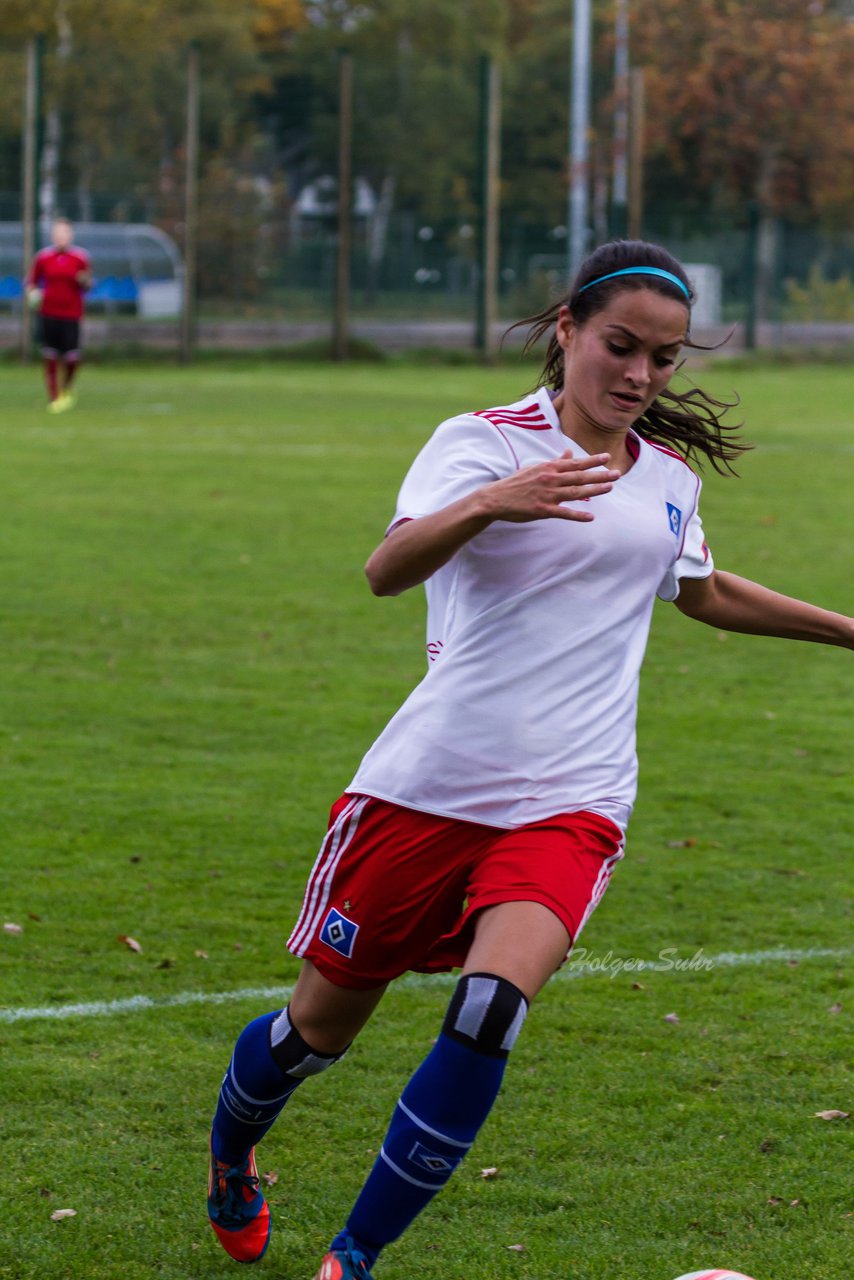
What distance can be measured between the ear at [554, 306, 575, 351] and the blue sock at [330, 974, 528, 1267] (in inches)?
48.3

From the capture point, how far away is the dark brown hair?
3451 mm

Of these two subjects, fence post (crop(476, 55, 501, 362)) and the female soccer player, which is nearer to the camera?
the female soccer player

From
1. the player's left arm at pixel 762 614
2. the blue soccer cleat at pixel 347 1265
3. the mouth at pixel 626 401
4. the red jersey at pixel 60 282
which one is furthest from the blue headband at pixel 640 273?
the red jersey at pixel 60 282

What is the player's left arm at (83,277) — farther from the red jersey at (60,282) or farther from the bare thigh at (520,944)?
the bare thigh at (520,944)

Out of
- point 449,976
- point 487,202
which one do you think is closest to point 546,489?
point 449,976

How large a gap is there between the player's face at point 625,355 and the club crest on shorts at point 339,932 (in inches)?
40.5

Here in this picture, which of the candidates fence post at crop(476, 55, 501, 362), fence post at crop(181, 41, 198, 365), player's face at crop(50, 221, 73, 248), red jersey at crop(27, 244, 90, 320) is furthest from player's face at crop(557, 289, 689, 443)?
fence post at crop(476, 55, 501, 362)

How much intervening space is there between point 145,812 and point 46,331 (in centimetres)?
1722

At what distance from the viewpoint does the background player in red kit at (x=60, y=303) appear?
23297 mm

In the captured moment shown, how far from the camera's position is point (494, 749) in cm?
333

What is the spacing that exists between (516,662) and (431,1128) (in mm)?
827

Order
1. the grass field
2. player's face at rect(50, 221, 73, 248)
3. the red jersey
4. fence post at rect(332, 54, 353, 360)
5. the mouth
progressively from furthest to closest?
fence post at rect(332, 54, 353, 360) < the red jersey < player's face at rect(50, 221, 73, 248) < the grass field < the mouth

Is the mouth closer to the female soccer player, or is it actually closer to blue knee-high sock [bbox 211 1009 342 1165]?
the female soccer player

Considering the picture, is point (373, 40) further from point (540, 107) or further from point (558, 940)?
point (558, 940)
